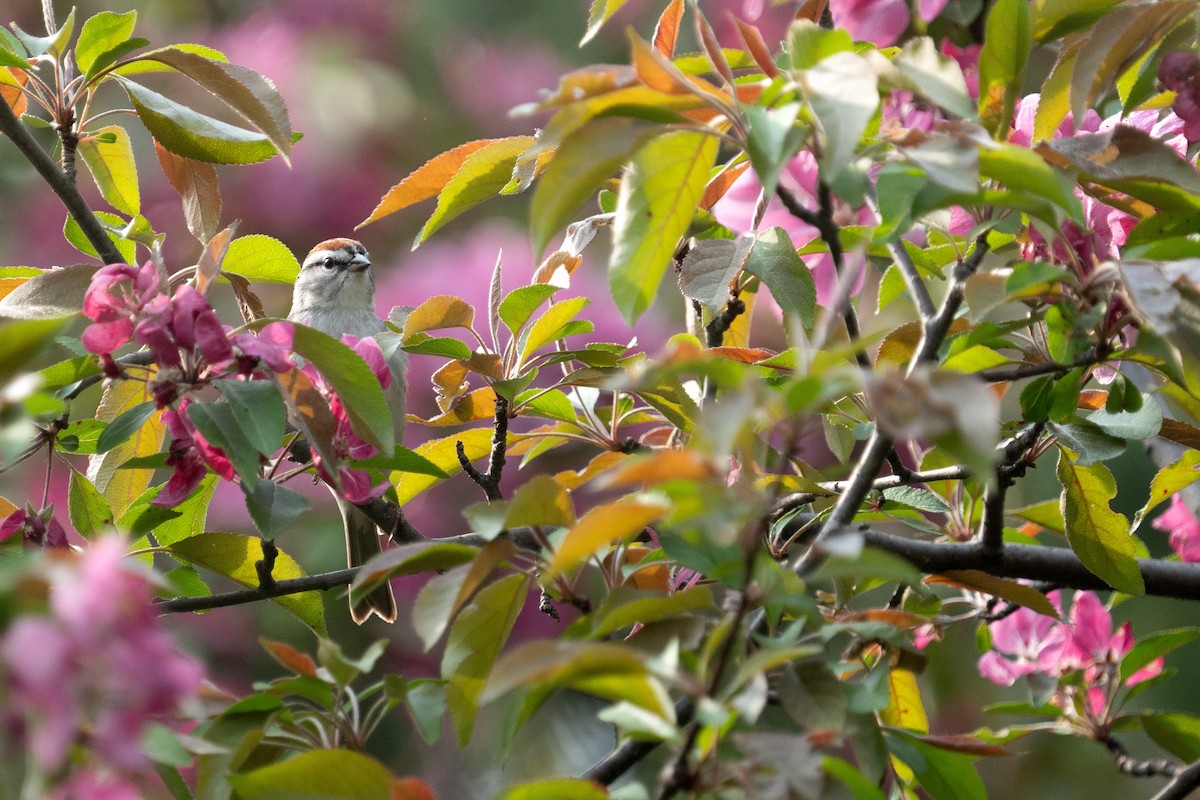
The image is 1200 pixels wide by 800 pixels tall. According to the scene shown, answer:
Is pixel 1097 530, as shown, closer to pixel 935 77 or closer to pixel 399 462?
pixel 935 77

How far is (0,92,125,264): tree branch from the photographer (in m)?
1.44

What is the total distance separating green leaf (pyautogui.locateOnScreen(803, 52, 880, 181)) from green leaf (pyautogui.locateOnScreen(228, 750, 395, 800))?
578mm

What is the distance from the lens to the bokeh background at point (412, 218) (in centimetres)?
328

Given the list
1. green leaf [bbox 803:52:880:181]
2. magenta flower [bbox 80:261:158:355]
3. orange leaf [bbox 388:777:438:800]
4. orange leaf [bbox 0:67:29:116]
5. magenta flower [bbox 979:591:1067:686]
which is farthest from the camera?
magenta flower [bbox 979:591:1067:686]

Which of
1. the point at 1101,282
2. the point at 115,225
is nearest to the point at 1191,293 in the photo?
the point at 1101,282

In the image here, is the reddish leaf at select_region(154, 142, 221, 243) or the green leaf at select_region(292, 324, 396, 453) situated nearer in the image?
the green leaf at select_region(292, 324, 396, 453)

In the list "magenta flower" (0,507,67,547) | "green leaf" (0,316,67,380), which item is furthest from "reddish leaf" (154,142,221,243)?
"green leaf" (0,316,67,380)

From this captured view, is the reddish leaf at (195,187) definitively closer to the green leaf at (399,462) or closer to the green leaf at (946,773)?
the green leaf at (399,462)

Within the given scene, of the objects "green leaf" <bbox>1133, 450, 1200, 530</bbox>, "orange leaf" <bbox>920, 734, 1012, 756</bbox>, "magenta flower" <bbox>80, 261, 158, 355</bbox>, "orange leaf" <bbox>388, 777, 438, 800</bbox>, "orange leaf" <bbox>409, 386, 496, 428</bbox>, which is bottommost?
"green leaf" <bbox>1133, 450, 1200, 530</bbox>

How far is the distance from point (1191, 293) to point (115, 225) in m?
1.40

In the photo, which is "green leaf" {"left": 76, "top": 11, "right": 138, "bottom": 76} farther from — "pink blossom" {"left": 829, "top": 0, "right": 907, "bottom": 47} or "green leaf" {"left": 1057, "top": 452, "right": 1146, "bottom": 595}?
"green leaf" {"left": 1057, "top": 452, "right": 1146, "bottom": 595}

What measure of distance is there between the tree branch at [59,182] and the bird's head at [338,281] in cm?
179

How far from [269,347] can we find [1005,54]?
30.0 inches

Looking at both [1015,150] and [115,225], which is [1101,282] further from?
[115,225]
